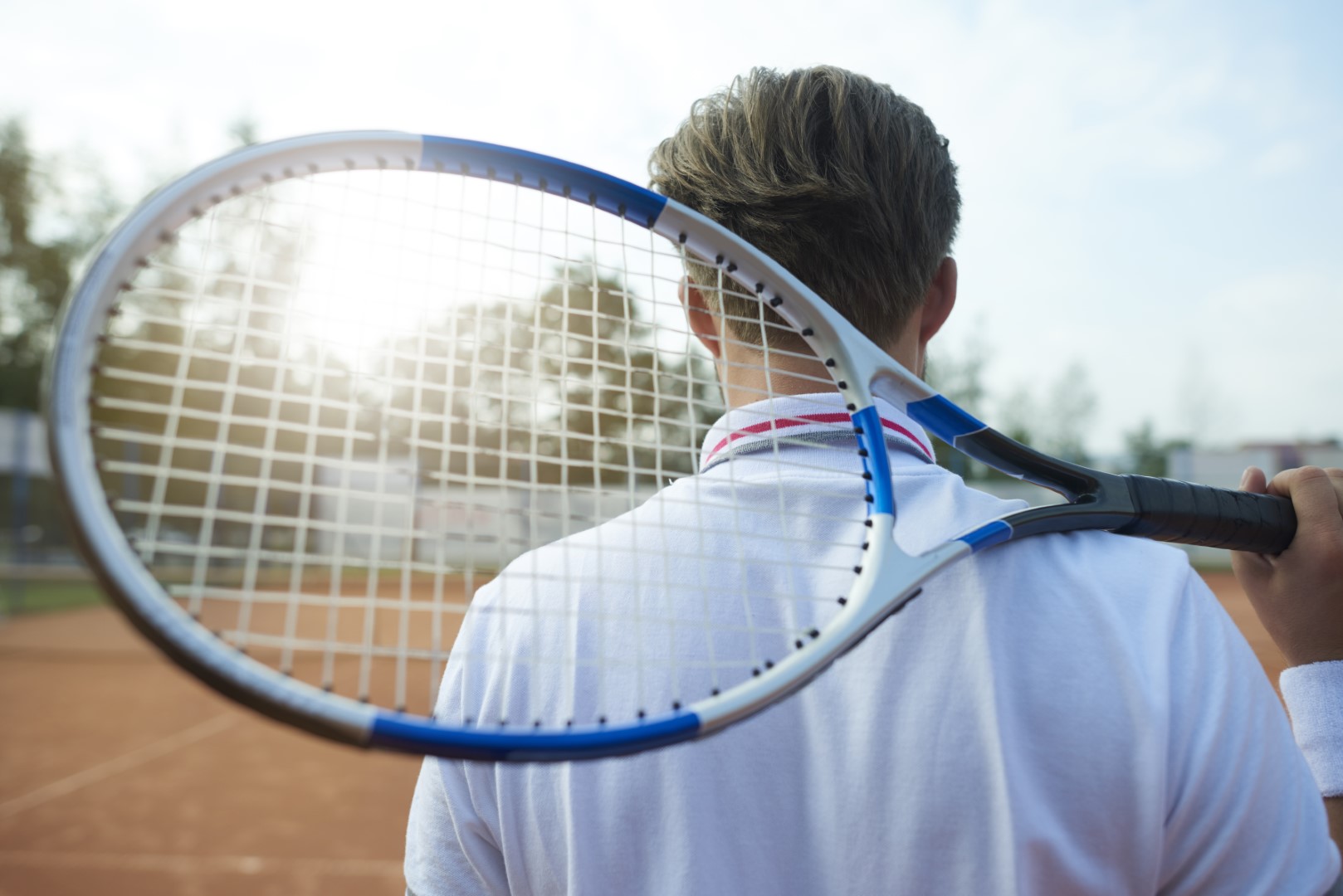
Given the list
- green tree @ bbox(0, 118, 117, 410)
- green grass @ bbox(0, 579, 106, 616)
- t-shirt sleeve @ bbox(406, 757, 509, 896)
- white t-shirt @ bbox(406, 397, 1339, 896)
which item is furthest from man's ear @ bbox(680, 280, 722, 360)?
green tree @ bbox(0, 118, 117, 410)

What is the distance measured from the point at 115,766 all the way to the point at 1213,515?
735 cm

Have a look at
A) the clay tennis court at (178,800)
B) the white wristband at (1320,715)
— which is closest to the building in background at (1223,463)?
the clay tennis court at (178,800)

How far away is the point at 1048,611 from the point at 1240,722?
6.7 inches

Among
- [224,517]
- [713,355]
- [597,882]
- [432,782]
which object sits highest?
[713,355]

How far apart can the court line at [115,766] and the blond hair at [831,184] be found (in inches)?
252

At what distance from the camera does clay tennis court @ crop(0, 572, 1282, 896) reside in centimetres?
481

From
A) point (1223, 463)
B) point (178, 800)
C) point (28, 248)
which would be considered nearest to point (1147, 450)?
point (1223, 463)

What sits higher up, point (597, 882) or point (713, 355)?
point (713, 355)

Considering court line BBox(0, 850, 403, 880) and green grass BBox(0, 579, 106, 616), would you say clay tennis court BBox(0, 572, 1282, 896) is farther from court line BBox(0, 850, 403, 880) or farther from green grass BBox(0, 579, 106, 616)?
green grass BBox(0, 579, 106, 616)

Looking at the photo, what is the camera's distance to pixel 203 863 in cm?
500

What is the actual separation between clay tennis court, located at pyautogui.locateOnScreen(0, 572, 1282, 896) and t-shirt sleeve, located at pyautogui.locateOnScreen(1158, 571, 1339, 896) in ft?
9.79

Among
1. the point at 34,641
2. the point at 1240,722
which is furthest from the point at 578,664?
the point at 34,641

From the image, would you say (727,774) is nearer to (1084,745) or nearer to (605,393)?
(1084,745)

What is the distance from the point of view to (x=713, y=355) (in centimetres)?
116
